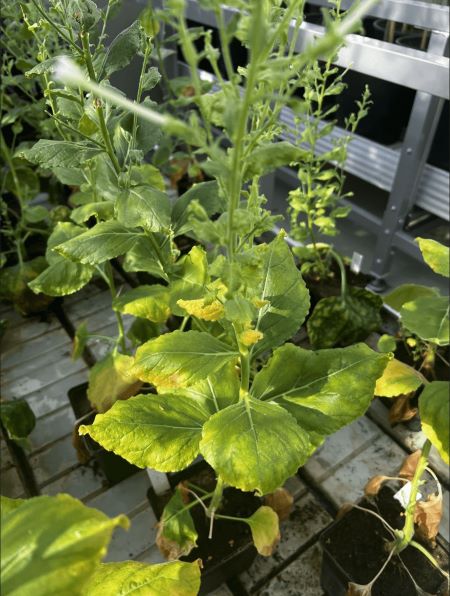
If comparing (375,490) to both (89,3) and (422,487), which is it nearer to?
(422,487)

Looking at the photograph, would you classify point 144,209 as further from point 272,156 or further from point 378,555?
point 378,555

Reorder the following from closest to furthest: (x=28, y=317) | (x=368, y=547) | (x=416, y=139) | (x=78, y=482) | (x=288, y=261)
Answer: (x=288, y=261) → (x=368, y=547) → (x=78, y=482) → (x=416, y=139) → (x=28, y=317)

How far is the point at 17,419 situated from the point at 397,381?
3.38 feet

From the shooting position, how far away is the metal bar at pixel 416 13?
4.47 ft

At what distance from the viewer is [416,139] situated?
5.09ft

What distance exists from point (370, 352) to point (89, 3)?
30.9 inches

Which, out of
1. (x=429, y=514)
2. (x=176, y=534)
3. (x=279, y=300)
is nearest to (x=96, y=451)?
(x=176, y=534)

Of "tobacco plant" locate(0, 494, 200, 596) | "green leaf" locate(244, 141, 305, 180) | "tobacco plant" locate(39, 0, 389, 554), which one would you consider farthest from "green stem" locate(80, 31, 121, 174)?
"tobacco plant" locate(0, 494, 200, 596)

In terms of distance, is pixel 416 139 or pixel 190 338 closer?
pixel 190 338

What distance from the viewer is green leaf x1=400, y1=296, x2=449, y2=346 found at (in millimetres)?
759

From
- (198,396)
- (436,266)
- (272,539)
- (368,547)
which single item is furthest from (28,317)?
(436,266)

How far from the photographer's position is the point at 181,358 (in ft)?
2.69

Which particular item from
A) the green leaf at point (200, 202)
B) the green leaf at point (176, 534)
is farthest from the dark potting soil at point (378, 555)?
the green leaf at point (200, 202)

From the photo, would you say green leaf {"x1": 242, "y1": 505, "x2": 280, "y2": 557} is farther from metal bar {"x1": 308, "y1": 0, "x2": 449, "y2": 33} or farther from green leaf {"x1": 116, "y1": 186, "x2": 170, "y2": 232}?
metal bar {"x1": 308, "y1": 0, "x2": 449, "y2": 33}
